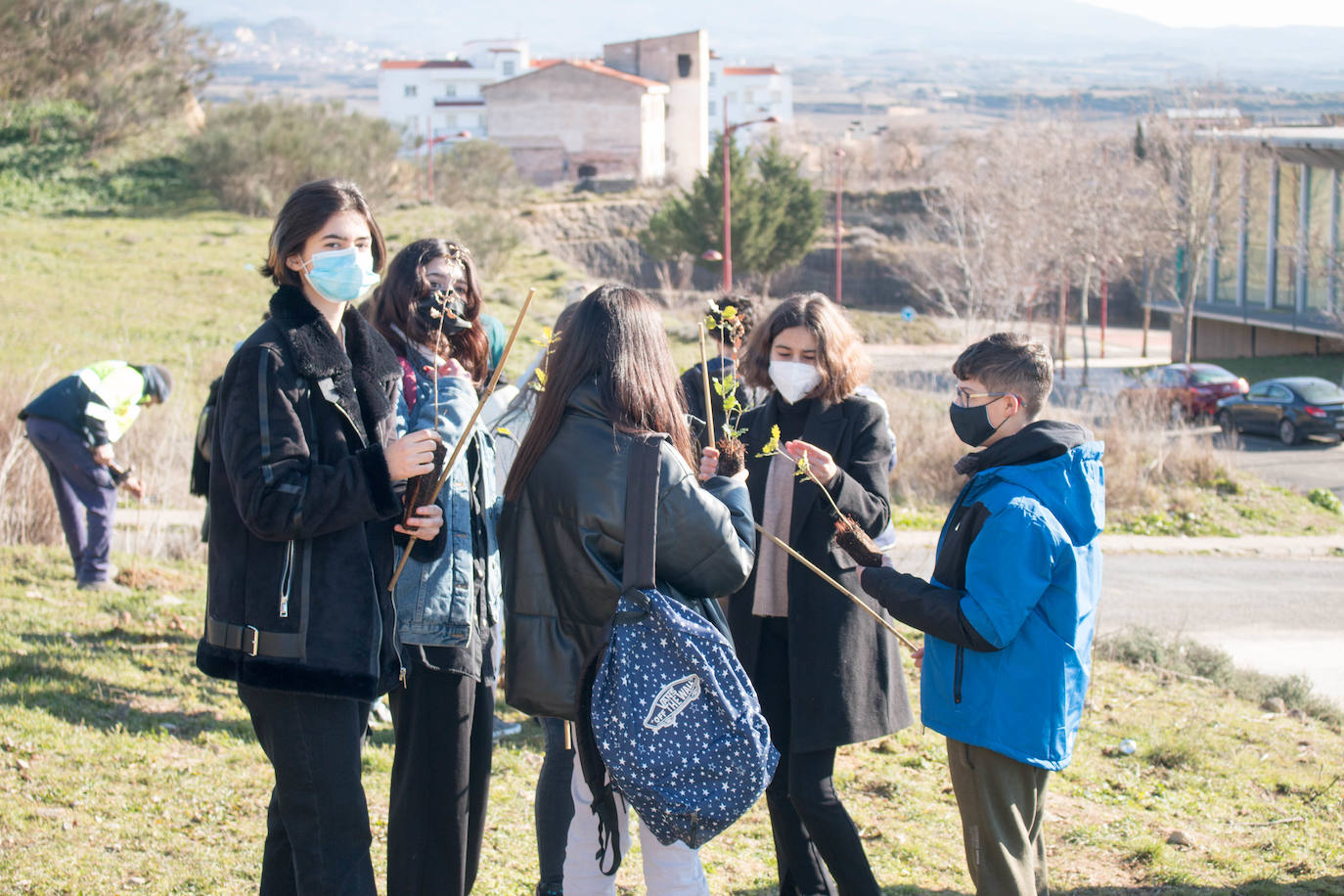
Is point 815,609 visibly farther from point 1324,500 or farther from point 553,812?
point 1324,500

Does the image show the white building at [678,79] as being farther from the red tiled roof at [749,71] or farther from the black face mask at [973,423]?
the black face mask at [973,423]

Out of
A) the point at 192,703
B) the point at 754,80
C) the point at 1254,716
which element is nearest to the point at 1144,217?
the point at 1254,716

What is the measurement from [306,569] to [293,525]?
14 cm

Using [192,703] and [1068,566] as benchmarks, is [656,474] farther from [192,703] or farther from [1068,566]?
[192,703]

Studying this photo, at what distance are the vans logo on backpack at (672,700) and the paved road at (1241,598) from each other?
653cm

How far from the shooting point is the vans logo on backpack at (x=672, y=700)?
104 inches

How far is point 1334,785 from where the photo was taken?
4.99m

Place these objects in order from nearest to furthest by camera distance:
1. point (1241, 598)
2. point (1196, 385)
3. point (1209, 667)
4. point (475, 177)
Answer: point (1209, 667) → point (1241, 598) → point (1196, 385) → point (475, 177)

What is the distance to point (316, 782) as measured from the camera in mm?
2734

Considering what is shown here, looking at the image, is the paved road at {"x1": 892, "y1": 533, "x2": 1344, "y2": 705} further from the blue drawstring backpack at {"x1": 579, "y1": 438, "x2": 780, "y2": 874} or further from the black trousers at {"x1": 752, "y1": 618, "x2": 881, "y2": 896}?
the blue drawstring backpack at {"x1": 579, "y1": 438, "x2": 780, "y2": 874}

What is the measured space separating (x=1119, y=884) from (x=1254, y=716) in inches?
114

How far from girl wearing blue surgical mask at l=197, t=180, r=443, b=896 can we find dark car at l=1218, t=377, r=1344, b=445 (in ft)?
83.1

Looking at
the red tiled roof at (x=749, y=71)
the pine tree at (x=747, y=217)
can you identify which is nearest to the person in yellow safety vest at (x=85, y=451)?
the pine tree at (x=747, y=217)

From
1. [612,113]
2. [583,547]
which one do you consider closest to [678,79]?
[612,113]
